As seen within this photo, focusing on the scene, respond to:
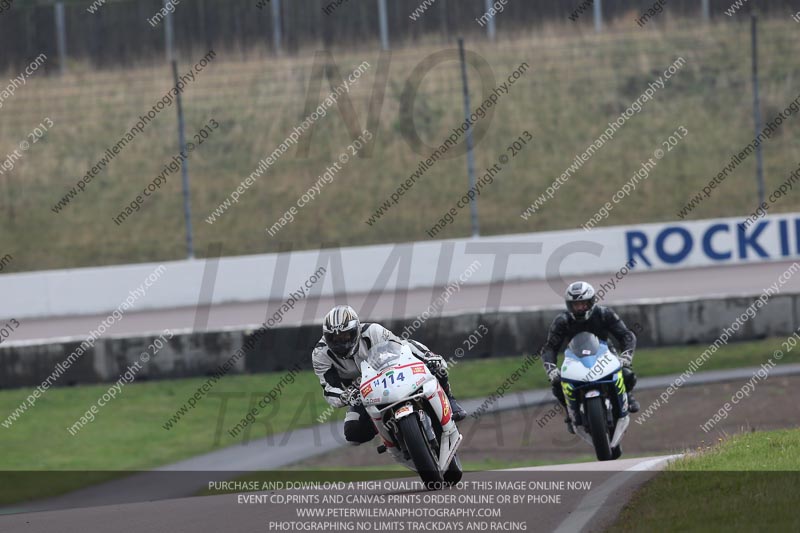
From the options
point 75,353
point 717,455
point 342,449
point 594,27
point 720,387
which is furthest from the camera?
point 594,27

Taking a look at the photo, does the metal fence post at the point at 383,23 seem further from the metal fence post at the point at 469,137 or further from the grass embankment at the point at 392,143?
the metal fence post at the point at 469,137

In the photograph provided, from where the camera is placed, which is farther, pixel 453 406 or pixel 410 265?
pixel 410 265

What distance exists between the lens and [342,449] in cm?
1420

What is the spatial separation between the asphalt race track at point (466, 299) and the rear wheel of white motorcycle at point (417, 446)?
11282 millimetres

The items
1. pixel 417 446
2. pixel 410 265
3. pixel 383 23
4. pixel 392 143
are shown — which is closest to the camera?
pixel 417 446

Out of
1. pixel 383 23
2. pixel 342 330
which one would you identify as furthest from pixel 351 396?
pixel 383 23

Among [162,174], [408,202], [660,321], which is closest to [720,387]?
[660,321]

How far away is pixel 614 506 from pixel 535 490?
0.96 m

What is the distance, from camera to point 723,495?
22.9 ft

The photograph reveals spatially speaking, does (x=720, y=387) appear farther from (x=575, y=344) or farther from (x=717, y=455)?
(x=717, y=455)

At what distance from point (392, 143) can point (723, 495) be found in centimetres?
2262

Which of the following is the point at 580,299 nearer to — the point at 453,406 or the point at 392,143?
the point at 453,406

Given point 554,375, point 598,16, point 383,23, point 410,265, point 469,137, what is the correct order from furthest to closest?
point 383,23
point 598,16
point 410,265
point 469,137
point 554,375

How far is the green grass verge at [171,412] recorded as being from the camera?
48.0 ft
